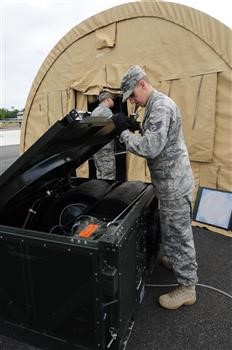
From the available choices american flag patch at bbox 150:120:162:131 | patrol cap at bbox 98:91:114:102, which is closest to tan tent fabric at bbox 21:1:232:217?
patrol cap at bbox 98:91:114:102

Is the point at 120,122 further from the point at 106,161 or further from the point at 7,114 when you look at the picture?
the point at 7,114

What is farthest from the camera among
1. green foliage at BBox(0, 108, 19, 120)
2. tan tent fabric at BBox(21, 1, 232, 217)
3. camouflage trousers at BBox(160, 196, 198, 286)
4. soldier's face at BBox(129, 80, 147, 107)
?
green foliage at BBox(0, 108, 19, 120)

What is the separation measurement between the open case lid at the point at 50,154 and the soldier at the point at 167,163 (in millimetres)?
268

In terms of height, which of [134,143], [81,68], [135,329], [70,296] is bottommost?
[135,329]

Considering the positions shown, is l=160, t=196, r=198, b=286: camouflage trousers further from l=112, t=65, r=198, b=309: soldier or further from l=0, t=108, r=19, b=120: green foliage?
l=0, t=108, r=19, b=120: green foliage

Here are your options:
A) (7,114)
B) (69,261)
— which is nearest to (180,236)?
(69,261)

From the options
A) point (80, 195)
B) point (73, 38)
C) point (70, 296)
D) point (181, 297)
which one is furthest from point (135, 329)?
point (73, 38)

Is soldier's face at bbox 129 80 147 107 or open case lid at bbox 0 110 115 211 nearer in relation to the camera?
open case lid at bbox 0 110 115 211

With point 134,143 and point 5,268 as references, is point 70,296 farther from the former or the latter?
point 134,143

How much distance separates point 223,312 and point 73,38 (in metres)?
4.65

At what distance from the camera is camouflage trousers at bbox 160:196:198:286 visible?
2420 millimetres

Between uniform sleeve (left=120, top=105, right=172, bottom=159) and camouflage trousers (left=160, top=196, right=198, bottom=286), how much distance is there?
476 millimetres

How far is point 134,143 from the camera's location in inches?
85.8

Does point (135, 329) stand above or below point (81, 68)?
below
